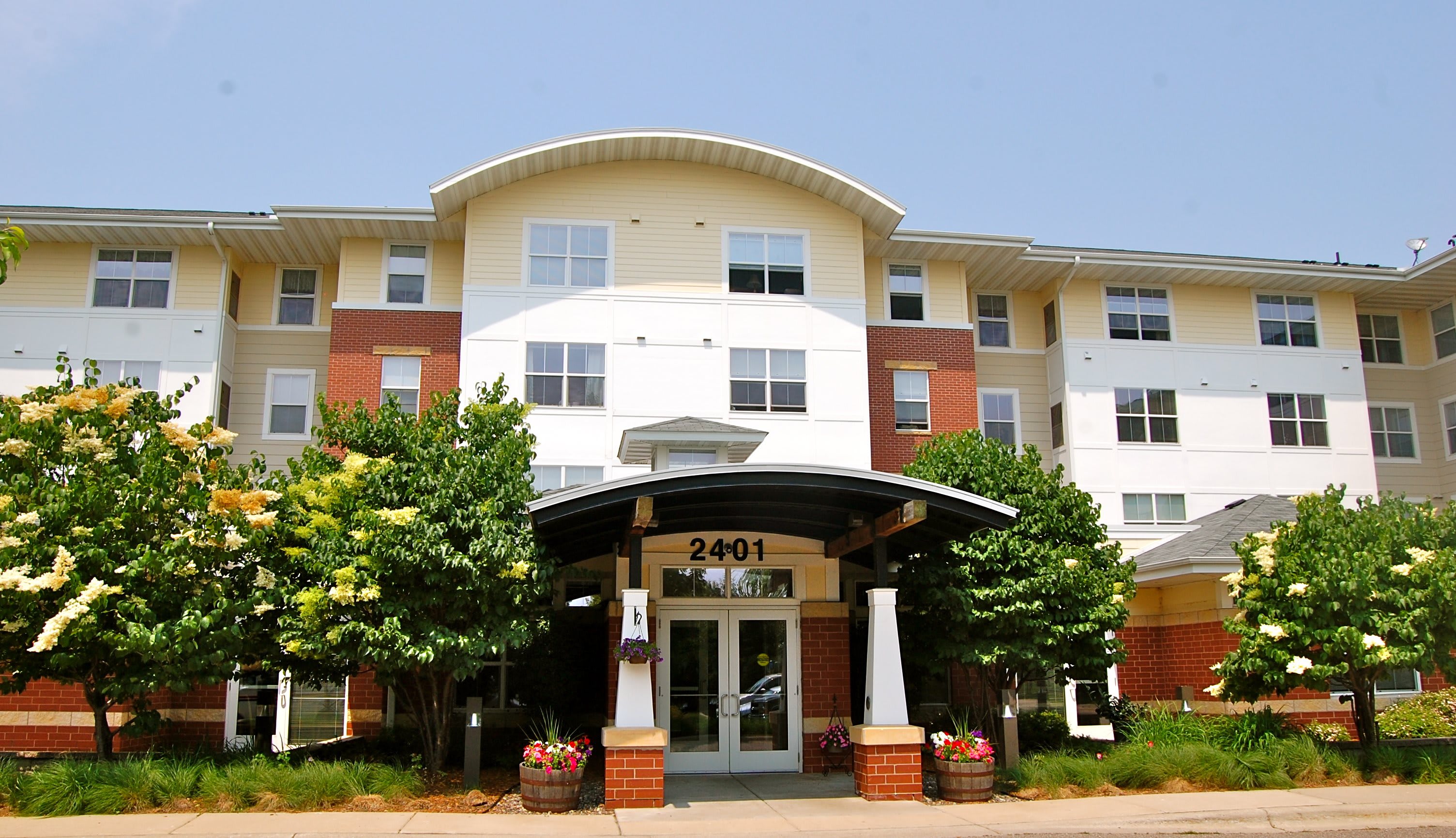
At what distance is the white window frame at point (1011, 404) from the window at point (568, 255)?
368 inches

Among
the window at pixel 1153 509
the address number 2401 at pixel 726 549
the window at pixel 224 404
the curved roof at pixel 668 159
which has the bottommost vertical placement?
the address number 2401 at pixel 726 549

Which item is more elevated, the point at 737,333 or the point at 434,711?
the point at 737,333

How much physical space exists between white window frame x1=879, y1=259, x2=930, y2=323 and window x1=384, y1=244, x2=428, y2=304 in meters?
10.0

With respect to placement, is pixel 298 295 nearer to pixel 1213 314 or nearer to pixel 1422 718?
pixel 1213 314

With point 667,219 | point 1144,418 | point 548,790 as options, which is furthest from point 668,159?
point 548,790

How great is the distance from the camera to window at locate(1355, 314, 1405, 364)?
2898 cm

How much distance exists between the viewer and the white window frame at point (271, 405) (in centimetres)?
2430

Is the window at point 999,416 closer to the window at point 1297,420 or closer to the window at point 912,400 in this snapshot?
the window at point 912,400

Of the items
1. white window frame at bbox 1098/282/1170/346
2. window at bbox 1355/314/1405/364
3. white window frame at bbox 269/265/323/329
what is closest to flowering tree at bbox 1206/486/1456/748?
white window frame at bbox 1098/282/1170/346

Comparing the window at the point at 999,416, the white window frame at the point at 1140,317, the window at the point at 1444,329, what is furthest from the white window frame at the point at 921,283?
the window at the point at 1444,329

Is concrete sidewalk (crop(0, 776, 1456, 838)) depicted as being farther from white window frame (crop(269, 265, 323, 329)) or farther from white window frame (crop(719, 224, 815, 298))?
white window frame (crop(269, 265, 323, 329))

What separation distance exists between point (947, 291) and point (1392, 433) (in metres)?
12.5

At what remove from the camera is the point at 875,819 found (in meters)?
12.4

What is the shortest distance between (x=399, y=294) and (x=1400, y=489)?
24376 millimetres
